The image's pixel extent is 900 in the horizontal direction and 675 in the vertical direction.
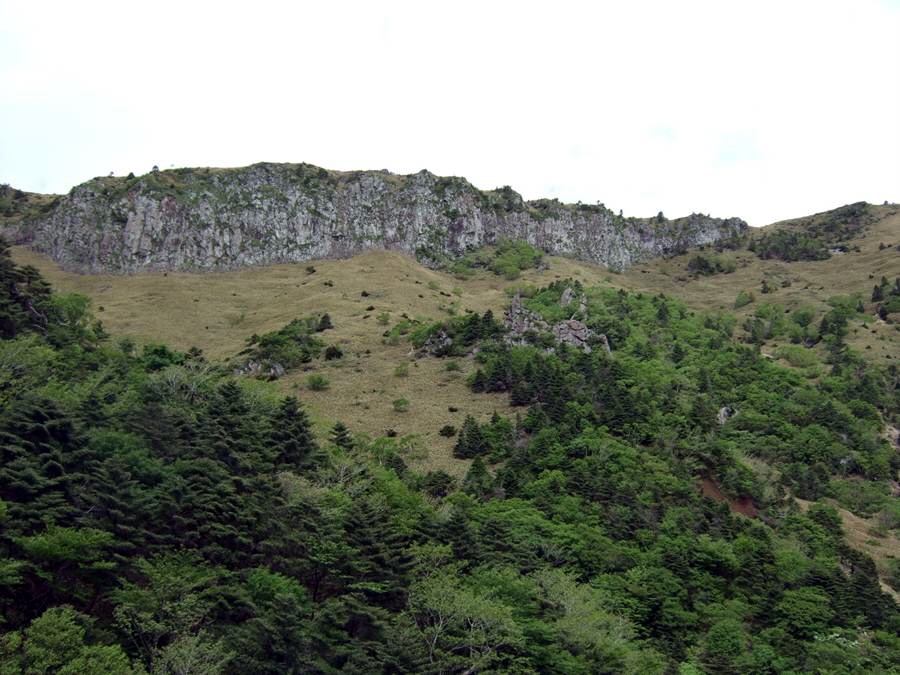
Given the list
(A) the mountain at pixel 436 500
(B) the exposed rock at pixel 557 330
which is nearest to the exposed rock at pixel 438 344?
(A) the mountain at pixel 436 500

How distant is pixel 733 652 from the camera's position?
4831 cm

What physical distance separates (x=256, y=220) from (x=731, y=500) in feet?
431

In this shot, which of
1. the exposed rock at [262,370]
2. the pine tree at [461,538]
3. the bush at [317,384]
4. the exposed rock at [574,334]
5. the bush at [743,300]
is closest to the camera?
the pine tree at [461,538]

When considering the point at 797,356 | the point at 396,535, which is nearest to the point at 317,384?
the point at 396,535

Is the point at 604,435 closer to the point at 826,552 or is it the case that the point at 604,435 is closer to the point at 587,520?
the point at 587,520

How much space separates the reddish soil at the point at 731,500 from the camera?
237 feet

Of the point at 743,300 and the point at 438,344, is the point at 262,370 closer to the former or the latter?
the point at 438,344

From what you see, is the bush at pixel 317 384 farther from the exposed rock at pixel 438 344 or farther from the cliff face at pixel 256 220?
the cliff face at pixel 256 220

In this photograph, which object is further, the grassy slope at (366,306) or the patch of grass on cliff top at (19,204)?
the patch of grass on cliff top at (19,204)

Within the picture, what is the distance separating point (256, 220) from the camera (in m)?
172

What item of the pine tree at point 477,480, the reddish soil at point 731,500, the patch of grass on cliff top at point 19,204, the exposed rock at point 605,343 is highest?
the patch of grass on cliff top at point 19,204

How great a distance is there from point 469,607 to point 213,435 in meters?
21.1

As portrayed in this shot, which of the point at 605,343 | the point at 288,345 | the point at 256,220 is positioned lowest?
the point at 288,345

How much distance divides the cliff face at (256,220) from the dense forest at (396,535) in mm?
78323
